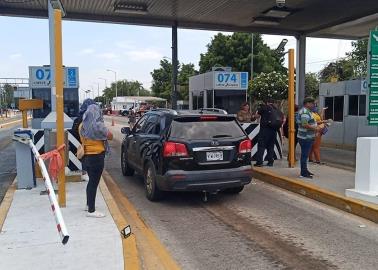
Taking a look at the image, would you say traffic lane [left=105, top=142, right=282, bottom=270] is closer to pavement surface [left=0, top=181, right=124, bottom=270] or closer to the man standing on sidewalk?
pavement surface [left=0, top=181, right=124, bottom=270]

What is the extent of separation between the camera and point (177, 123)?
778 cm

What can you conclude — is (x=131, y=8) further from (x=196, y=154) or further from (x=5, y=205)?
(x=5, y=205)

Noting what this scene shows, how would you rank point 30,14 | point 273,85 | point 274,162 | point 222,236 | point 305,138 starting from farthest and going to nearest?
point 273,85
point 30,14
point 274,162
point 305,138
point 222,236

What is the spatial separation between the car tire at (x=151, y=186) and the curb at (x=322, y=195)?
2.73m

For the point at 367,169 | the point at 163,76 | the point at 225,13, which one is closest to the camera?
the point at 367,169

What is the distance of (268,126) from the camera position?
10.8 meters

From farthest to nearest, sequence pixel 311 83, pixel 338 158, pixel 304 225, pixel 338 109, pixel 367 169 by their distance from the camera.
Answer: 1. pixel 311 83
2. pixel 338 109
3. pixel 338 158
4. pixel 367 169
5. pixel 304 225

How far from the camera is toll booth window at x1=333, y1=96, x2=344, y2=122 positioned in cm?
1778

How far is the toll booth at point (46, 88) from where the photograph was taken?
18.2m

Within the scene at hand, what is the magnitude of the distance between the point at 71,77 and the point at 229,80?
6.72 meters

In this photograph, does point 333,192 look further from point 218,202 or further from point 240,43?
point 240,43

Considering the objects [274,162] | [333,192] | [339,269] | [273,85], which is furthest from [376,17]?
[273,85]

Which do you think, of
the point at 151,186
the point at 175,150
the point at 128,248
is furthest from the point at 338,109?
the point at 128,248

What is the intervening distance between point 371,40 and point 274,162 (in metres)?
5.01
